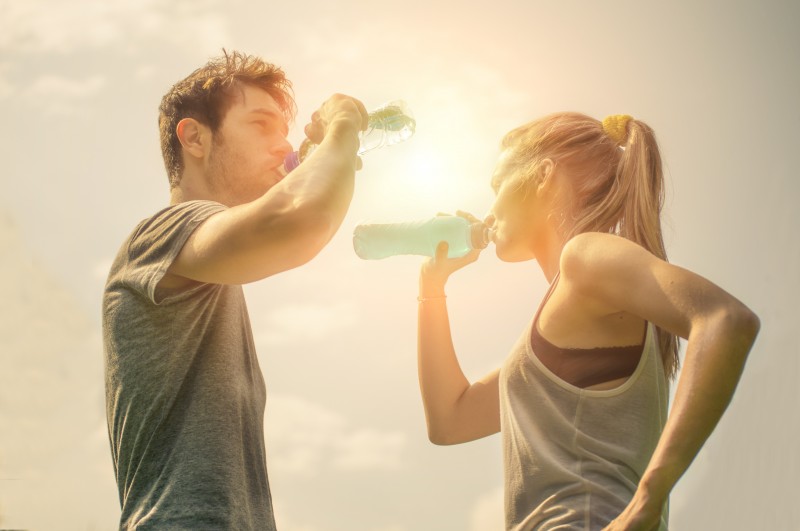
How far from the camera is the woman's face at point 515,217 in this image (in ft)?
10.9

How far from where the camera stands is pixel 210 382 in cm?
268

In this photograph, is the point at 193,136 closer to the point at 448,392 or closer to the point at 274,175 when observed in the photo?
Answer: the point at 274,175

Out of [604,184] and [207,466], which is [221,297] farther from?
[604,184]

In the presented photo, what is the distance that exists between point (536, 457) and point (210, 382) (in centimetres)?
100

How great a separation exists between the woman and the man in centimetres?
76

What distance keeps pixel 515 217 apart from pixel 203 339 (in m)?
1.25

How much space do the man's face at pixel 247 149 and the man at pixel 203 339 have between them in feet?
1.55

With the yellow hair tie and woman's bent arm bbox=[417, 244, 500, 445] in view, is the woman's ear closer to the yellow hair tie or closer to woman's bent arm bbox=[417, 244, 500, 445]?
the yellow hair tie

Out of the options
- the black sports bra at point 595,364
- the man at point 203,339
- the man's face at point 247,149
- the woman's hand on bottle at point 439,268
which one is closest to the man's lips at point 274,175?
the man's face at point 247,149

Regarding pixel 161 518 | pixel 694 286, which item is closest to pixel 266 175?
pixel 161 518

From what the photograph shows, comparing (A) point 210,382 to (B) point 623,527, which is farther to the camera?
(A) point 210,382

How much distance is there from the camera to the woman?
7.24 feet

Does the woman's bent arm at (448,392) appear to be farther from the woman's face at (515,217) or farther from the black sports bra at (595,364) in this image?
the black sports bra at (595,364)

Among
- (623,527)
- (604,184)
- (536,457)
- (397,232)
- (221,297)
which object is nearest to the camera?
(623,527)
